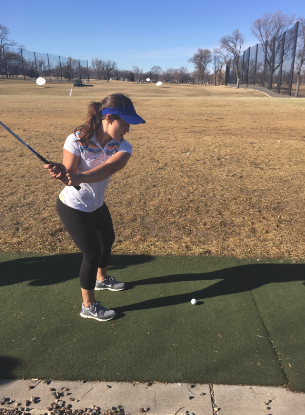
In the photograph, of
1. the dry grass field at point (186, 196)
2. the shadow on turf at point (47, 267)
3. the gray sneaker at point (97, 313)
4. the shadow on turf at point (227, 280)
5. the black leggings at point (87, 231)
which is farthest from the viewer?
the dry grass field at point (186, 196)

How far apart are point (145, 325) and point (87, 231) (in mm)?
1003

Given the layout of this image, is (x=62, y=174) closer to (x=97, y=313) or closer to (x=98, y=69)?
(x=97, y=313)

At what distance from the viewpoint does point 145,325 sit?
109 inches

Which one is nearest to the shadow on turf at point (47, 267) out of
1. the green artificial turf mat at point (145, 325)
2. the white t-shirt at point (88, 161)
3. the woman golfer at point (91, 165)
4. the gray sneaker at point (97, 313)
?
the green artificial turf mat at point (145, 325)

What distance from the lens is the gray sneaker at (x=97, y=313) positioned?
9.12 ft

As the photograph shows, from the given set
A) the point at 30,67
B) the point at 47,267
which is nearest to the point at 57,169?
the point at 47,267

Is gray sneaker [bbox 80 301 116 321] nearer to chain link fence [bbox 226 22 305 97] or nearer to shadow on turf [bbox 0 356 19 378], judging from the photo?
shadow on turf [bbox 0 356 19 378]

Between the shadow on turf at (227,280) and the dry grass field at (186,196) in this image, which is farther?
the dry grass field at (186,196)

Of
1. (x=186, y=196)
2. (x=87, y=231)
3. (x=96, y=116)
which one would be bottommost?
(x=186, y=196)

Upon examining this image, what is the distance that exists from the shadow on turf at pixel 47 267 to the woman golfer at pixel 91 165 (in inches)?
35.2

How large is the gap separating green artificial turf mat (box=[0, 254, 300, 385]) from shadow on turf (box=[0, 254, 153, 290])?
1cm

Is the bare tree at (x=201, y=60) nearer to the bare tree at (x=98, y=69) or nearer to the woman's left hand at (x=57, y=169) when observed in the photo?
the bare tree at (x=98, y=69)

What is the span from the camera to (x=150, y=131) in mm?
13117

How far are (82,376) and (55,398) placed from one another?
23 centimetres
